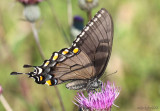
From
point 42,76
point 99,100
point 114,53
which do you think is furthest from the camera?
point 114,53

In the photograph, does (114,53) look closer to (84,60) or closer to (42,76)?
(84,60)

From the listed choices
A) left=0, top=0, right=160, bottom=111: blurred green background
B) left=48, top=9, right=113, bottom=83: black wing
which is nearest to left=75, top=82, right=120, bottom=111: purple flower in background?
left=48, top=9, right=113, bottom=83: black wing

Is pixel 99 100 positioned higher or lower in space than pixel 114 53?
lower

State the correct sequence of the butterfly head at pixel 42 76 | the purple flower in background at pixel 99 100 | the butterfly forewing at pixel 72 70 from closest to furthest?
the purple flower in background at pixel 99 100, the butterfly head at pixel 42 76, the butterfly forewing at pixel 72 70

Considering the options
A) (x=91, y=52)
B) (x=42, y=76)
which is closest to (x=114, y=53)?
(x=91, y=52)

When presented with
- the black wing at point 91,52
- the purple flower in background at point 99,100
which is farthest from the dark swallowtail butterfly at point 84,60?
the purple flower in background at point 99,100

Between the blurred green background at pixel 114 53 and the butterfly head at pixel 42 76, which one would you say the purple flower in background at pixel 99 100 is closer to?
the butterfly head at pixel 42 76
